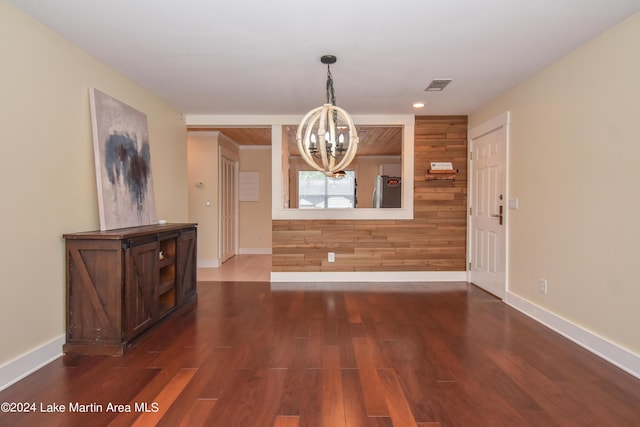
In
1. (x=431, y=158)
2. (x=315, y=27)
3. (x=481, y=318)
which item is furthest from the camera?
(x=431, y=158)

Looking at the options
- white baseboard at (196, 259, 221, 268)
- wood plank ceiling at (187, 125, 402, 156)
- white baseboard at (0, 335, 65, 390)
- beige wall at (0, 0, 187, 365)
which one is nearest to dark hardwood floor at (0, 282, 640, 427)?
white baseboard at (0, 335, 65, 390)

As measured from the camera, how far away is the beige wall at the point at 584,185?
2.26m

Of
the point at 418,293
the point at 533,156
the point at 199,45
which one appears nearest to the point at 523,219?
the point at 533,156

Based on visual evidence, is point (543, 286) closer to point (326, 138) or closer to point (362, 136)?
point (326, 138)

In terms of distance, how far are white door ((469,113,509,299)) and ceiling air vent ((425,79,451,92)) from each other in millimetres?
853

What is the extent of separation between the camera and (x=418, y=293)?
4156mm

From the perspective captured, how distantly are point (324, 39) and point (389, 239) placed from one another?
3.03 m

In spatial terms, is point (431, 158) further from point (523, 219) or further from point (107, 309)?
point (107, 309)

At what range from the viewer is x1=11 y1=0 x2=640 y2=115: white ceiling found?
2113 mm

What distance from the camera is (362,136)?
6.09 meters

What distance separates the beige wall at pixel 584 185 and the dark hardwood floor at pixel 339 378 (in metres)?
0.38

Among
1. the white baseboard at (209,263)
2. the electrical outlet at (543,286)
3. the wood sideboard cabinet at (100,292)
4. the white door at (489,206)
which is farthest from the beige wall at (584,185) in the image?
the white baseboard at (209,263)

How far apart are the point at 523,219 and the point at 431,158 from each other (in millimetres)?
1653

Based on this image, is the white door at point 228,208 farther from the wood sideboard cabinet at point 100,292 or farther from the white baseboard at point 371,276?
the wood sideboard cabinet at point 100,292
